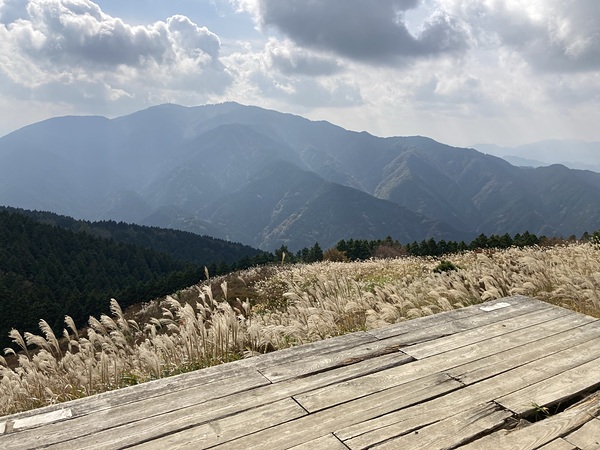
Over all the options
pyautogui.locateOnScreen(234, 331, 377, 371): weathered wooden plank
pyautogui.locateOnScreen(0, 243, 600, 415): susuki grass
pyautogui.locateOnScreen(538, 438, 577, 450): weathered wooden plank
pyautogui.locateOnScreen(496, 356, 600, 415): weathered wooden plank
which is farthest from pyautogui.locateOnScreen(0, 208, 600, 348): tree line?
pyautogui.locateOnScreen(538, 438, 577, 450): weathered wooden plank

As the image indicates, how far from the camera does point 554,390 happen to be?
307 centimetres

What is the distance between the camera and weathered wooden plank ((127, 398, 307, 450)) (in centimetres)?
253

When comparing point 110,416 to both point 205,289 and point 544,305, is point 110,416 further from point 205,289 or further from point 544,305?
point 544,305

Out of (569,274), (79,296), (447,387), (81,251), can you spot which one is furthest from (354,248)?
(81,251)

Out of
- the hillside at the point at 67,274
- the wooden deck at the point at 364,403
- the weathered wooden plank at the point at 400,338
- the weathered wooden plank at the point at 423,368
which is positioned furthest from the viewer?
the hillside at the point at 67,274

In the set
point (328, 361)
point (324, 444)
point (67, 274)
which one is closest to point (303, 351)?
point (328, 361)

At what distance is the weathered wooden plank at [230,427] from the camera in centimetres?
253

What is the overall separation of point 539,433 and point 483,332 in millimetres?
1718

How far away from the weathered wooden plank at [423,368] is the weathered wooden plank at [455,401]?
0.23 metres

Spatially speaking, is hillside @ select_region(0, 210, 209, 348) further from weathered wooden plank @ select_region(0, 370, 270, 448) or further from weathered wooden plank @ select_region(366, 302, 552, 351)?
weathered wooden plank @ select_region(0, 370, 270, 448)

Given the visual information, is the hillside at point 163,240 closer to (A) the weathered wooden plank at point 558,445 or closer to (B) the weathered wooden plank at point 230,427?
(B) the weathered wooden plank at point 230,427

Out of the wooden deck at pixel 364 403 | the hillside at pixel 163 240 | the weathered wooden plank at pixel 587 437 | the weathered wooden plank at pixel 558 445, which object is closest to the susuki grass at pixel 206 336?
the wooden deck at pixel 364 403

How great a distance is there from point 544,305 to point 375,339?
7.56ft

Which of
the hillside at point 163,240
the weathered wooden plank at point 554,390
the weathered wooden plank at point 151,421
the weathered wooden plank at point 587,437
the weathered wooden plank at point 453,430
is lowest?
the hillside at point 163,240
